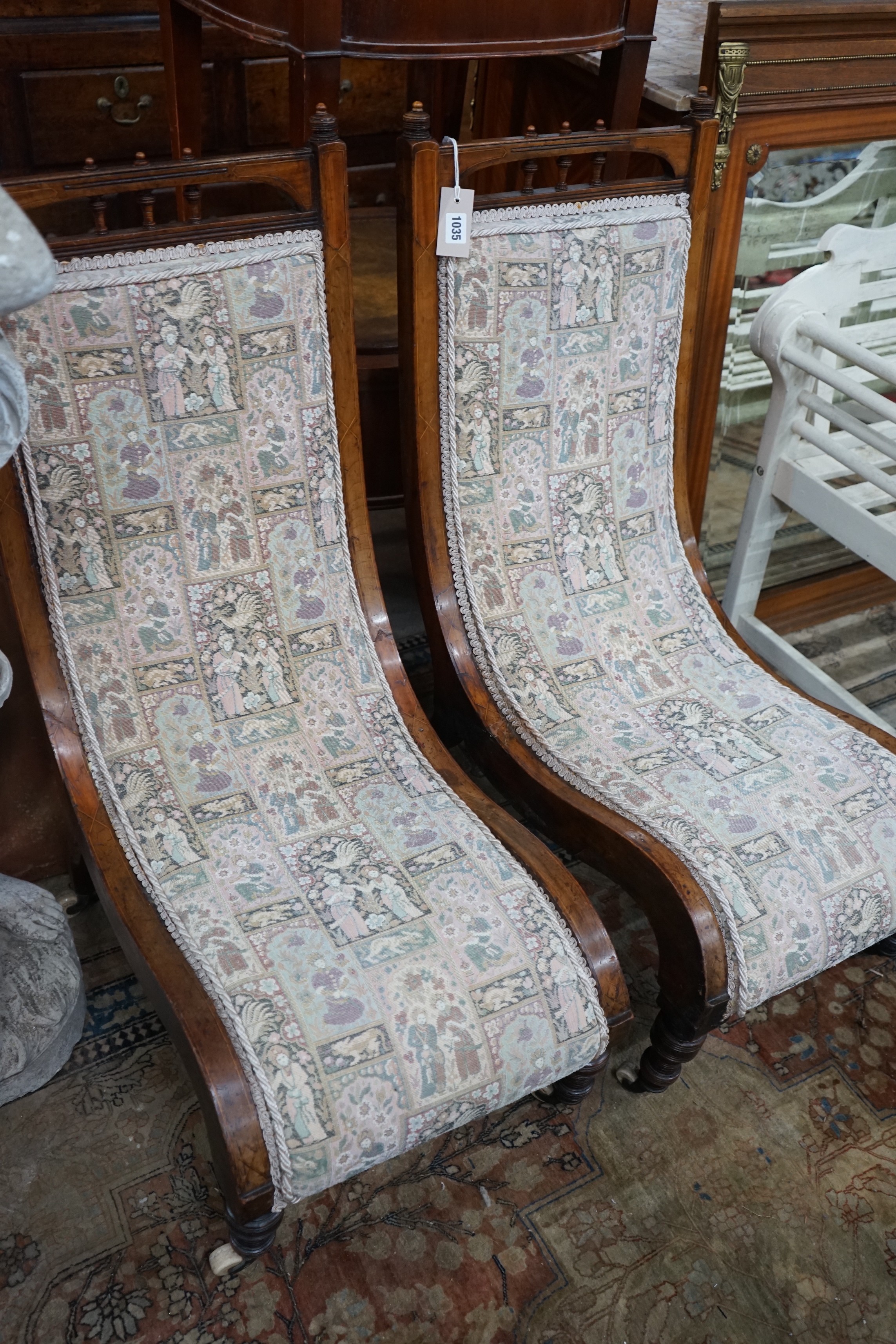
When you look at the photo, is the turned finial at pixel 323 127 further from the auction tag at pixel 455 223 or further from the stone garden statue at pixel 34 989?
the stone garden statue at pixel 34 989

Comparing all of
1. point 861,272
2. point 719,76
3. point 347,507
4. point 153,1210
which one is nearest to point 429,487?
point 347,507

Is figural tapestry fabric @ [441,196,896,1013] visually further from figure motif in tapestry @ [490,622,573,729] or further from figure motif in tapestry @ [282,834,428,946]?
figure motif in tapestry @ [282,834,428,946]

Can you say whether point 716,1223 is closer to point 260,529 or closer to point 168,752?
point 168,752

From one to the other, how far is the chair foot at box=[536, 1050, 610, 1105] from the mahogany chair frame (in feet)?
4.14

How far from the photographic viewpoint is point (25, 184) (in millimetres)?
1271

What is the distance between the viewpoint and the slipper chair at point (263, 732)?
48.9 inches

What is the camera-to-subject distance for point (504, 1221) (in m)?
1.46

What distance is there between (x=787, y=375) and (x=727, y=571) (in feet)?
2.10

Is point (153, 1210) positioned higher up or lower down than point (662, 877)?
lower down

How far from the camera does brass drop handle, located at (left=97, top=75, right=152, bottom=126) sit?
224 cm

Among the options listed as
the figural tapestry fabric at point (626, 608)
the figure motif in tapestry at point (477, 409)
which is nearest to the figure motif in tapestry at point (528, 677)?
the figural tapestry fabric at point (626, 608)

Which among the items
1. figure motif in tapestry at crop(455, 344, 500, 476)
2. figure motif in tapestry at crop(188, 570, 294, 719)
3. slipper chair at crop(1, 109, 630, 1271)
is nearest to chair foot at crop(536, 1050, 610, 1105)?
slipper chair at crop(1, 109, 630, 1271)

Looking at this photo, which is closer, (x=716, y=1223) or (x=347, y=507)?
(x=716, y=1223)

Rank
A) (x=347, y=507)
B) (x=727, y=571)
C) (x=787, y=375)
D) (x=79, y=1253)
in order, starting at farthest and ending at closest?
(x=727, y=571) → (x=787, y=375) → (x=347, y=507) → (x=79, y=1253)
